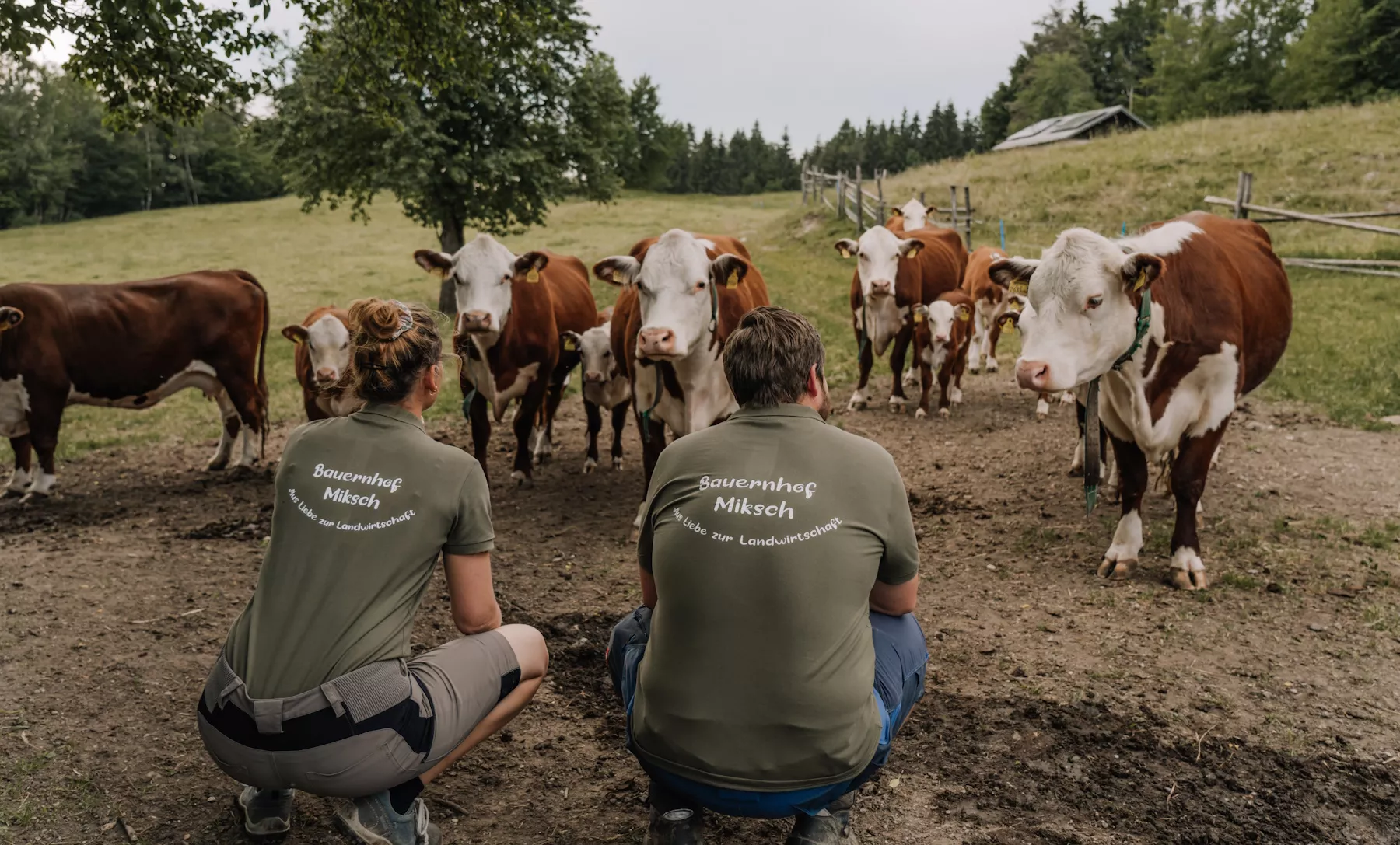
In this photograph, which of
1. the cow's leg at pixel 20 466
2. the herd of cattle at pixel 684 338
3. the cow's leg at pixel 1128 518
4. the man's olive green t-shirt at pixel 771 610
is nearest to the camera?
the man's olive green t-shirt at pixel 771 610

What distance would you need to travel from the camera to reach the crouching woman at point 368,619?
264cm

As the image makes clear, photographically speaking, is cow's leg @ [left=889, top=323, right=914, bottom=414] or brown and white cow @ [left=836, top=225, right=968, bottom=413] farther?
cow's leg @ [left=889, top=323, right=914, bottom=414]

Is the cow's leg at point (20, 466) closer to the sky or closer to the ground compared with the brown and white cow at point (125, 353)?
closer to the ground

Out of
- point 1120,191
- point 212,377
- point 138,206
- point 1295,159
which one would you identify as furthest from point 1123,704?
point 138,206

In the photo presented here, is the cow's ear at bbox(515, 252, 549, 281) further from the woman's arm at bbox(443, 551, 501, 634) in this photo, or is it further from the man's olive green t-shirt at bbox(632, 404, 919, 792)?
the man's olive green t-shirt at bbox(632, 404, 919, 792)

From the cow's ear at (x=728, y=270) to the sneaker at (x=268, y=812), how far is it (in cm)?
385

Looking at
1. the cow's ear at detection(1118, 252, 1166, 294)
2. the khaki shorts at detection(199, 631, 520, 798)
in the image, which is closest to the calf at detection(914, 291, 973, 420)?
the cow's ear at detection(1118, 252, 1166, 294)

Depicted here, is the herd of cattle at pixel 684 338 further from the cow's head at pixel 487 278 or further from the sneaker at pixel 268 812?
the sneaker at pixel 268 812

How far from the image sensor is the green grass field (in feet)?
36.5

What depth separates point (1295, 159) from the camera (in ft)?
81.2

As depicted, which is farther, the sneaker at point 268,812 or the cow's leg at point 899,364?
the cow's leg at point 899,364

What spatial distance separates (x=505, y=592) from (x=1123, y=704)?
10.5 feet

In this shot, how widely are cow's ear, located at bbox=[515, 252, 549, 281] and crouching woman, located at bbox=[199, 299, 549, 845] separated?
4399mm

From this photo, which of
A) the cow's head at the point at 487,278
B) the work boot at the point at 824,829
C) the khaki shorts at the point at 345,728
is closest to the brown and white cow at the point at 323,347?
the cow's head at the point at 487,278
